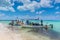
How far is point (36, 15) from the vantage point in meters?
1.50

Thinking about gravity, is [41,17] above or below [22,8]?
below

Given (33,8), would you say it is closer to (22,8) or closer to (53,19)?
(22,8)

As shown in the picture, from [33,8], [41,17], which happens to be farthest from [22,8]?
[41,17]

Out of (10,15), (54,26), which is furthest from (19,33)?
(54,26)

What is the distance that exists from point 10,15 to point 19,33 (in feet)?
0.78

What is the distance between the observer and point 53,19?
1.48 metres

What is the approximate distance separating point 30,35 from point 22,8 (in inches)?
12.9

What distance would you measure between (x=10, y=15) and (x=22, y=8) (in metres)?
0.16

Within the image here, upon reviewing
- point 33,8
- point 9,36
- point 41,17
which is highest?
point 33,8

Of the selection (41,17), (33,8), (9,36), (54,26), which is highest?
(33,8)

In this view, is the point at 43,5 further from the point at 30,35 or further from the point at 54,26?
the point at 30,35

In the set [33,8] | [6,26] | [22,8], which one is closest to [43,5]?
[33,8]

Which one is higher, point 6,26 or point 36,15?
point 36,15

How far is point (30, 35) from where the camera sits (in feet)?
4.86
